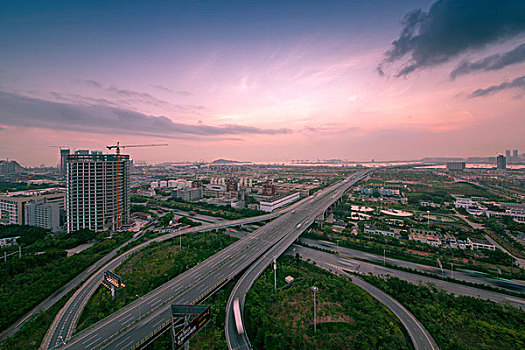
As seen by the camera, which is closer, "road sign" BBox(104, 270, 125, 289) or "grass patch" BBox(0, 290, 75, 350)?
"grass patch" BBox(0, 290, 75, 350)

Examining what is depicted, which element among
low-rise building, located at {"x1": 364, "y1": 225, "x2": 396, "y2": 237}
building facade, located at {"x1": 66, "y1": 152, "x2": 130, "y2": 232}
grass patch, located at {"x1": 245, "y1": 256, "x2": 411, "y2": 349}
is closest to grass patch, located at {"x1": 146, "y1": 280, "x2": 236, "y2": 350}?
grass patch, located at {"x1": 245, "y1": 256, "x2": 411, "y2": 349}

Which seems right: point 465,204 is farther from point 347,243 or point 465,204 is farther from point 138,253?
point 138,253

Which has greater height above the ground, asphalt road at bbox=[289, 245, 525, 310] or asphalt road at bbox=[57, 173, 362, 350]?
asphalt road at bbox=[57, 173, 362, 350]

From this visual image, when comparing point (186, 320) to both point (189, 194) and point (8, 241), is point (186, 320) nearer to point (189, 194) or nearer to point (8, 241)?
point (8, 241)

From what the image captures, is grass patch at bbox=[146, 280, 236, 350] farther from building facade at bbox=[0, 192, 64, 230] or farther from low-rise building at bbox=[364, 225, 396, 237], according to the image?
building facade at bbox=[0, 192, 64, 230]

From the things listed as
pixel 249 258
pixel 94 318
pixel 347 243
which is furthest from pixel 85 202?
pixel 347 243

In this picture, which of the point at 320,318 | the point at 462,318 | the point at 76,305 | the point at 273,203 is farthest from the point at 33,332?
the point at 273,203
